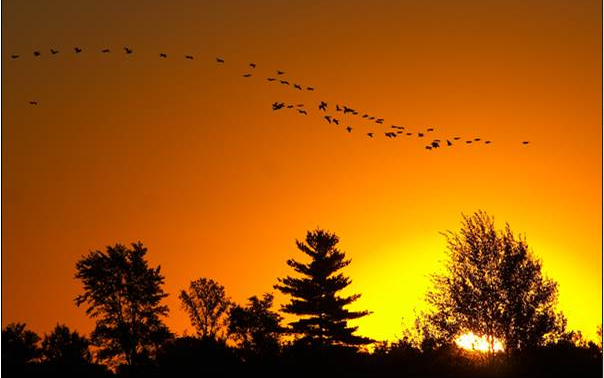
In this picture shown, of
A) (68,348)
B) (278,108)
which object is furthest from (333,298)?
(278,108)

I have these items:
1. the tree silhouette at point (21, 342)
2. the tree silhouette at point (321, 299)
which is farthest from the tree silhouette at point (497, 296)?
the tree silhouette at point (21, 342)

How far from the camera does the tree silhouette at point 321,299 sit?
5903 cm

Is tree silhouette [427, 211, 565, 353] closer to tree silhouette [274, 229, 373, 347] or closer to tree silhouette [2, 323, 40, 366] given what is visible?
tree silhouette [274, 229, 373, 347]

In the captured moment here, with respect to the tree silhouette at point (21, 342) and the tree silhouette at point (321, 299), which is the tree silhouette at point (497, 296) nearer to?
the tree silhouette at point (321, 299)

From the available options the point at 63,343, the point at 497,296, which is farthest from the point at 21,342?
the point at 497,296

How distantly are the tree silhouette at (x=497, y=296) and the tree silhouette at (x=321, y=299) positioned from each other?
21.3 m

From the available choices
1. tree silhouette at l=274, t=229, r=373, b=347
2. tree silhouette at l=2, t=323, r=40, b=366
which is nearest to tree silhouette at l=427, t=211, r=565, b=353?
tree silhouette at l=274, t=229, r=373, b=347

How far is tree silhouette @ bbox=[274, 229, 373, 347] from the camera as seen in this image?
59.0 metres

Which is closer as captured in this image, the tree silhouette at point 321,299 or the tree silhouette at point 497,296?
the tree silhouette at point 497,296

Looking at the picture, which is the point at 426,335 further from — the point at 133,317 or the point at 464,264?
the point at 133,317

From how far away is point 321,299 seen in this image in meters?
59.9

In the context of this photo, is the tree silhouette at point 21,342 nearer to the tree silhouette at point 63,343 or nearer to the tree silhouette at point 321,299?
the tree silhouette at point 63,343

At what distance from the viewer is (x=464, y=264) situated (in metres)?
38.3

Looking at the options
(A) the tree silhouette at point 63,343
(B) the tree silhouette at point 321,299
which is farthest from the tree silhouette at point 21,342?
(B) the tree silhouette at point 321,299
